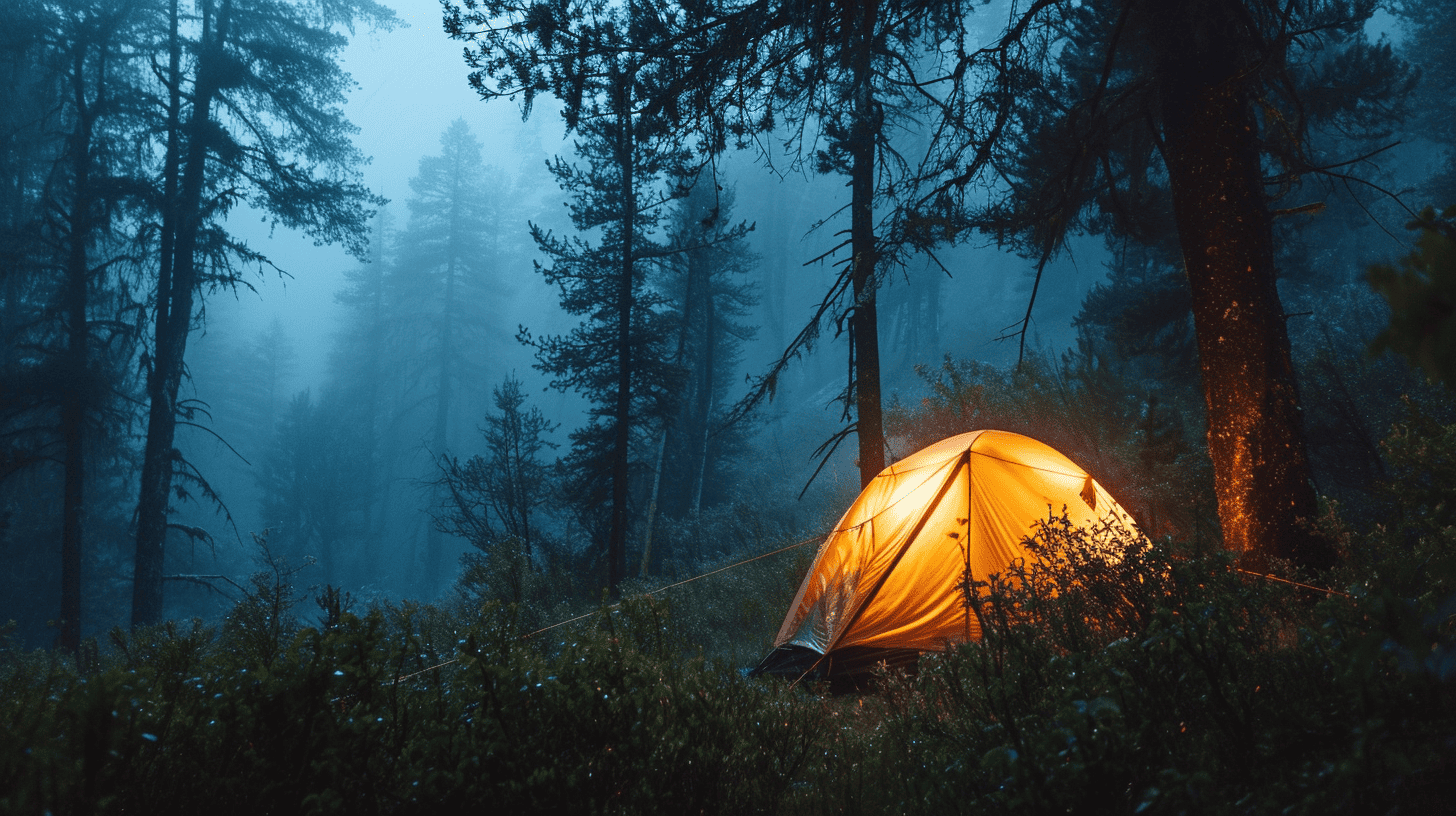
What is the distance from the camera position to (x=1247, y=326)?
13.4 feet

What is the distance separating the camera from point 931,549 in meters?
5.29

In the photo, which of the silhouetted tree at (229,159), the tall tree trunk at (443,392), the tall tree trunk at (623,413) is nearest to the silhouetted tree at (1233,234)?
the tall tree trunk at (623,413)

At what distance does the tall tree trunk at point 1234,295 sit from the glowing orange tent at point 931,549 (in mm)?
921

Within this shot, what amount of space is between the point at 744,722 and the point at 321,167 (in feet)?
49.3

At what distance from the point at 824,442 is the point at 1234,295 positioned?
4121mm

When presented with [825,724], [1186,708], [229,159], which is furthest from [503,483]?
[1186,708]

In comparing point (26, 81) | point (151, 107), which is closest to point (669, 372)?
point (151, 107)

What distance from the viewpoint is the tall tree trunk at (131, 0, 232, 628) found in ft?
34.1

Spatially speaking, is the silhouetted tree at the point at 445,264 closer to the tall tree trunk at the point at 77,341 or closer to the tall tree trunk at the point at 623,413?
the tall tree trunk at the point at 77,341

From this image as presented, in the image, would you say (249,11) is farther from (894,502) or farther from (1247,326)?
(1247,326)

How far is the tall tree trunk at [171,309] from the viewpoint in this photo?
1041 cm

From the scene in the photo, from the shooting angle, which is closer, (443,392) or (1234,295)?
(1234,295)

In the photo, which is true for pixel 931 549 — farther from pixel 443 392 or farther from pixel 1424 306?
pixel 443 392

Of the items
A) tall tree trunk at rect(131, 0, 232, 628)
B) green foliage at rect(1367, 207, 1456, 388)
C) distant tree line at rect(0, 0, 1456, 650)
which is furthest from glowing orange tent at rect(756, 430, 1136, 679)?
tall tree trunk at rect(131, 0, 232, 628)
